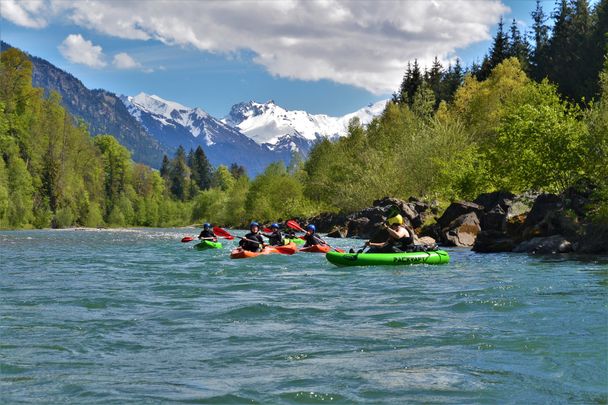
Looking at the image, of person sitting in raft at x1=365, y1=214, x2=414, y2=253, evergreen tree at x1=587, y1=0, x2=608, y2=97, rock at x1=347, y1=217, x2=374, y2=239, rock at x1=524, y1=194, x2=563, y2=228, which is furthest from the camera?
evergreen tree at x1=587, y1=0, x2=608, y2=97

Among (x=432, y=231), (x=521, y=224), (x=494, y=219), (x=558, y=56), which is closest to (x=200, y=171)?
(x=558, y=56)

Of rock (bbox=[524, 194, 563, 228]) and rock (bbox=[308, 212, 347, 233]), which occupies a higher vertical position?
rock (bbox=[524, 194, 563, 228])

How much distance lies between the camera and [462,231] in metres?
33.1

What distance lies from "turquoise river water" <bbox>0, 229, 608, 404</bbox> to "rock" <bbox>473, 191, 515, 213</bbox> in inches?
619

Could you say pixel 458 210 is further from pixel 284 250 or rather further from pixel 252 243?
pixel 252 243

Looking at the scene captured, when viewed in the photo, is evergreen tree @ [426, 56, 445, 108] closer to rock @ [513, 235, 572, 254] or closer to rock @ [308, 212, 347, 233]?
rock @ [308, 212, 347, 233]

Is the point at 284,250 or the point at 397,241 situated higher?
the point at 397,241

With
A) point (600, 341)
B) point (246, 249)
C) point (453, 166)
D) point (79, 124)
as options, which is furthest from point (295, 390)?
point (79, 124)

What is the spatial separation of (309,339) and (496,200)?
91.1ft

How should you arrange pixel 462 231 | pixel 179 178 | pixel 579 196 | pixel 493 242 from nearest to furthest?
pixel 579 196 → pixel 493 242 → pixel 462 231 → pixel 179 178

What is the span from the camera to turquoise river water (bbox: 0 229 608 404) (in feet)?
23.9

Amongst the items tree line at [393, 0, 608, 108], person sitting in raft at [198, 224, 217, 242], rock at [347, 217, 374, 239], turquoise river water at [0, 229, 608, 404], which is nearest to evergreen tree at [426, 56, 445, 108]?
tree line at [393, 0, 608, 108]

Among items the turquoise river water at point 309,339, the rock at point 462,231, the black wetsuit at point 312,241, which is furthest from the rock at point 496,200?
the turquoise river water at point 309,339

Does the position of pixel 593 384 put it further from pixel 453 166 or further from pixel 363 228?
pixel 453 166
